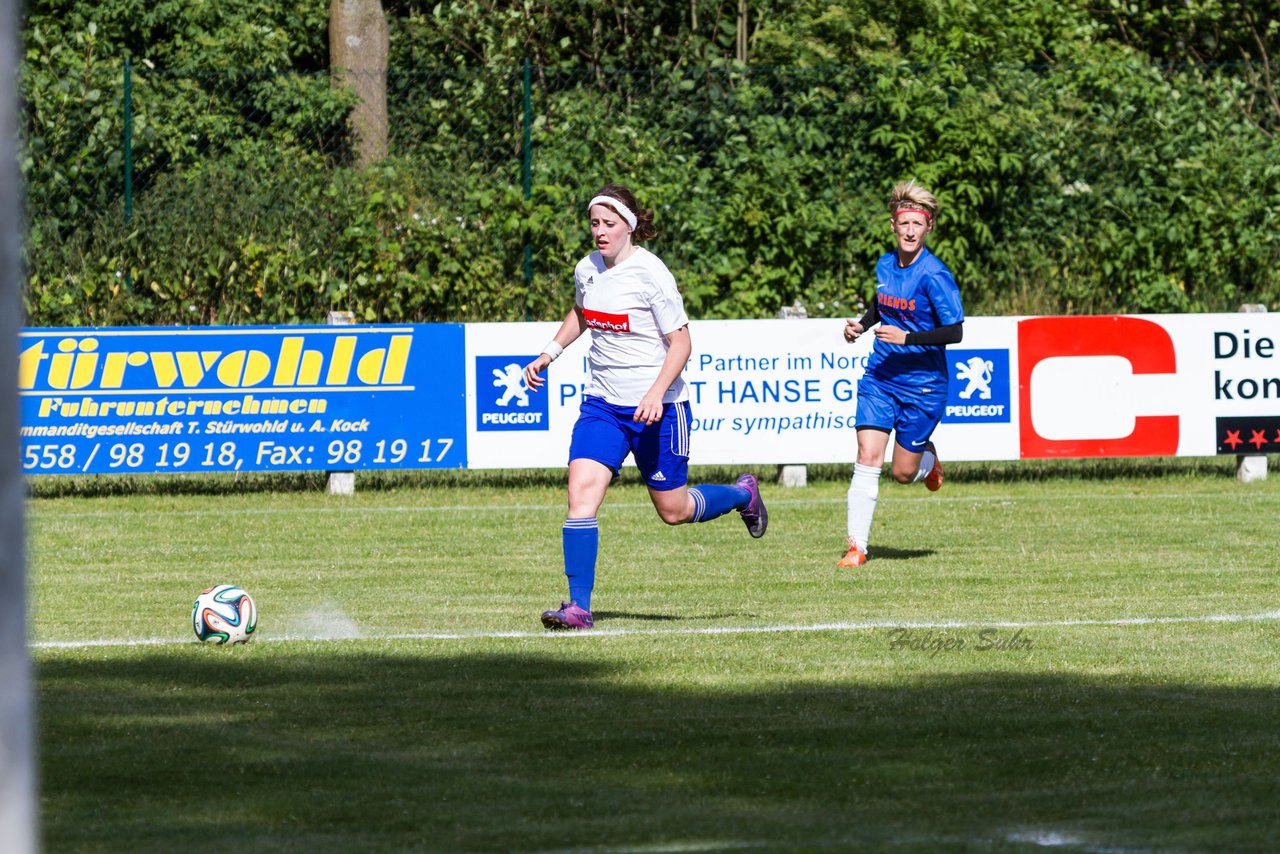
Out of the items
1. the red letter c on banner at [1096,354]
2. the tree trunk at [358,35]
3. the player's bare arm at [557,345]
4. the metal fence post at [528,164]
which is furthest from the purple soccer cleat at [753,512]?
the tree trunk at [358,35]

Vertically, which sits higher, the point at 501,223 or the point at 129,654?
the point at 501,223

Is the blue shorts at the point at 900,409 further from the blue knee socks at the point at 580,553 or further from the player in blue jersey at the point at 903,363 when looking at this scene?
the blue knee socks at the point at 580,553

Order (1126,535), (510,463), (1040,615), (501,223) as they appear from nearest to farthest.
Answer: (1040,615) → (1126,535) → (510,463) → (501,223)

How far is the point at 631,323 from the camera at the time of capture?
895 cm

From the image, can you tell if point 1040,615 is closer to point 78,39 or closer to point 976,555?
point 976,555

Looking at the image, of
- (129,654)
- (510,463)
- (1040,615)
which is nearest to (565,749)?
(129,654)

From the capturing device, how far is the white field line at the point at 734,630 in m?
8.74

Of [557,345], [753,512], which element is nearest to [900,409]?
[753,512]

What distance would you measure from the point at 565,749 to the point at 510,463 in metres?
9.51

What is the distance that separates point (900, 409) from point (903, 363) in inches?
10.3

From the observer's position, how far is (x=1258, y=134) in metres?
22.2

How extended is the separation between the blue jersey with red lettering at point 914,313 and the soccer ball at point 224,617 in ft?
13.8

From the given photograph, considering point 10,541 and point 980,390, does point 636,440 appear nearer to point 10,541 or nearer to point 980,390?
point 10,541

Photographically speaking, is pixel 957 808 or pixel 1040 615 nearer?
pixel 957 808
